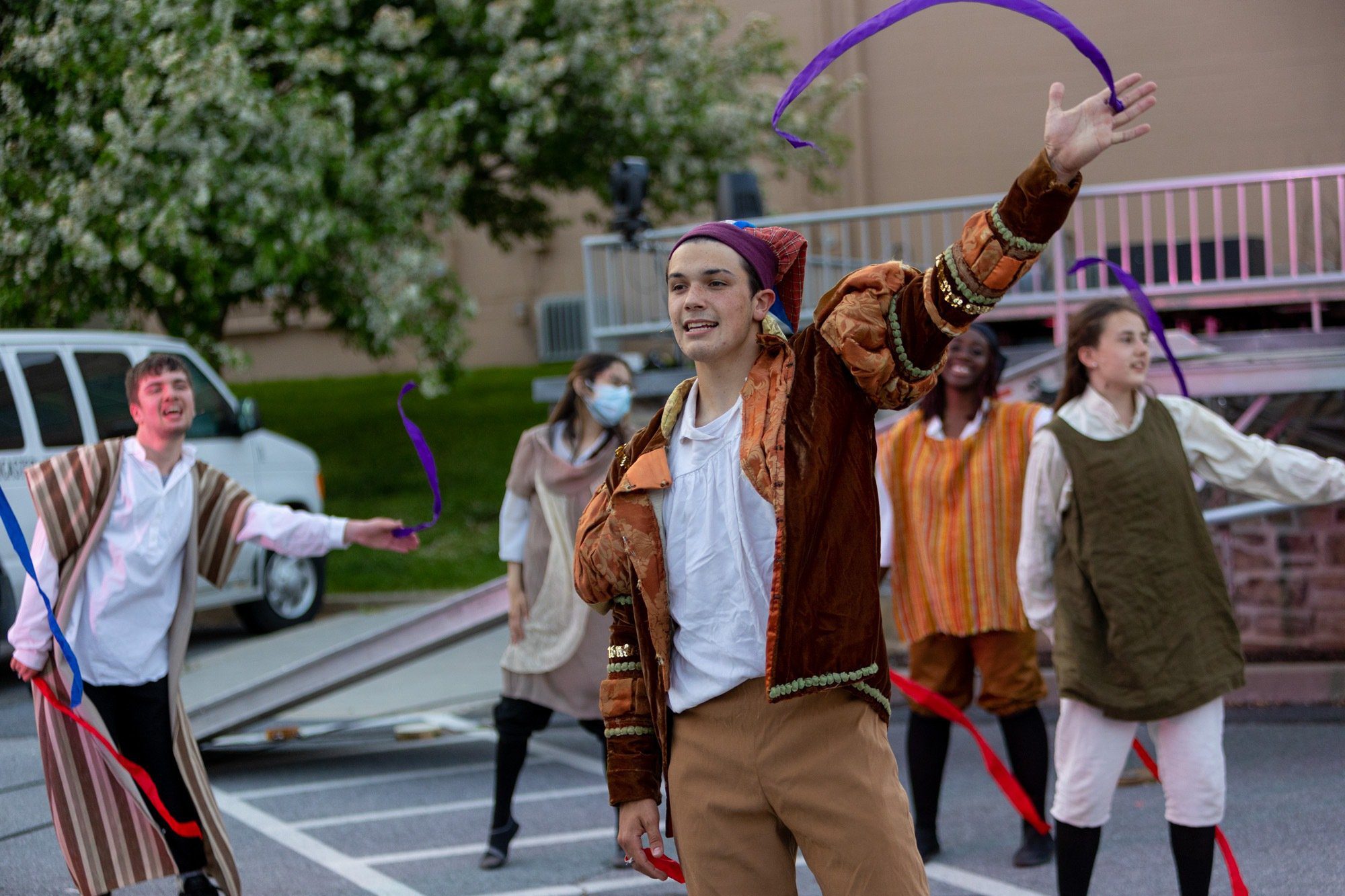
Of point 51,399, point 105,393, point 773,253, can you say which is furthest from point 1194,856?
point 105,393

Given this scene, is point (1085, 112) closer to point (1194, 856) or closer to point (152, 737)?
point (1194, 856)

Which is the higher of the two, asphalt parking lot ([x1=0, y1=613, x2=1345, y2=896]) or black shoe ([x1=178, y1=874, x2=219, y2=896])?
black shoe ([x1=178, y1=874, x2=219, y2=896])

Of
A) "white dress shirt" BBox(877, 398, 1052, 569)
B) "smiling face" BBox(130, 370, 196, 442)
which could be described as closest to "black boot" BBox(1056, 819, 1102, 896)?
"white dress shirt" BBox(877, 398, 1052, 569)

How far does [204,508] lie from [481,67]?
9265mm

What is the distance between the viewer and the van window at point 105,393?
898 cm

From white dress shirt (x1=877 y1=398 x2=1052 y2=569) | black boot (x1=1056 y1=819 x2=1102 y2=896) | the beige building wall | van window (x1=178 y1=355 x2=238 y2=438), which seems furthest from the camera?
van window (x1=178 y1=355 x2=238 y2=438)

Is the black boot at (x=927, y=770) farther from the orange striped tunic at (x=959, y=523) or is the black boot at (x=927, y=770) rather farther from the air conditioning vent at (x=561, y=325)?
the air conditioning vent at (x=561, y=325)

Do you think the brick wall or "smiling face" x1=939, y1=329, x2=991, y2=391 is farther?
the brick wall

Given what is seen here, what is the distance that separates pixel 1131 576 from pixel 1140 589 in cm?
4

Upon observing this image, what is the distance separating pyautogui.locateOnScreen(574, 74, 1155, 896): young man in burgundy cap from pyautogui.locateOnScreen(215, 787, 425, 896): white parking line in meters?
2.56

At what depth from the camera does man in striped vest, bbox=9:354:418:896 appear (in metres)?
4.29

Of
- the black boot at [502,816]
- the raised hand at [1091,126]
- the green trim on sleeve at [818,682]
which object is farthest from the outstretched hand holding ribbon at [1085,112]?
the black boot at [502,816]

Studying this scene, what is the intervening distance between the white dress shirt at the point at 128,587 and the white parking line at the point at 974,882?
2535mm

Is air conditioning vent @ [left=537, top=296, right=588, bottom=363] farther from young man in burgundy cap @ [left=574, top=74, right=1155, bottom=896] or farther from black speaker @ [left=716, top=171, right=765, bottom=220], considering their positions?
young man in burgundy cap @ [left=574, top=74, right=1155, bottom=896]
